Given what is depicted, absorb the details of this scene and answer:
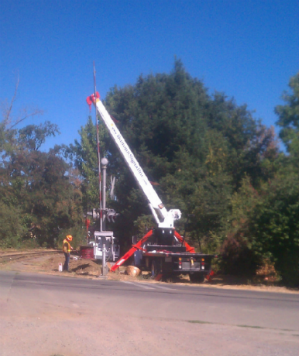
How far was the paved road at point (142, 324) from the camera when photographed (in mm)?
6543

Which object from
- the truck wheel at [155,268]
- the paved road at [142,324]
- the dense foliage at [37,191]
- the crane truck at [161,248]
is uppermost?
the dense foliage at [37,191]

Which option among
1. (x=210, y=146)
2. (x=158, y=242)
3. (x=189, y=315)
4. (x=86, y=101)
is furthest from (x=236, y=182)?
(x=189, y=315)

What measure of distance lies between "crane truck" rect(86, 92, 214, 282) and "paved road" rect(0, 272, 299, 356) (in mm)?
5024

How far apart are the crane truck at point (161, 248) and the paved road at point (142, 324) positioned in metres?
5.02

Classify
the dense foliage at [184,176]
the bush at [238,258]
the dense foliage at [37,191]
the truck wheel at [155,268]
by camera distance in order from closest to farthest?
the dense foliage at [184,176] → the bush at [238,258] → the truck wheel at [155,268] → the dense foliage at [37,191]

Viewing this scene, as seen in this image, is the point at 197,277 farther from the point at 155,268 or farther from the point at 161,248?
the point at 161,248

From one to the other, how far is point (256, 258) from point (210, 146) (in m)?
12.6

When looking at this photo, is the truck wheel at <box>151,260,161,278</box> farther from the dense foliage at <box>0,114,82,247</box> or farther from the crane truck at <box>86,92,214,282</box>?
the dense foliage at <box>0,114,82,247</box>

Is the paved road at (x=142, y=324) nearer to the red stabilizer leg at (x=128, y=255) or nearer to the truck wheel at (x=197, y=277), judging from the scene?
the truck wheel at (x=197, y=277)

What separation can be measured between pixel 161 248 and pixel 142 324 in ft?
38.2

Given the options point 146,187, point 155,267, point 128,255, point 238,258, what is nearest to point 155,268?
point 155,267

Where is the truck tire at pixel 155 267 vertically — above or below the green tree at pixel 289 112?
below

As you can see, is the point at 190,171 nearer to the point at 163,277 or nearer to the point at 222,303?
the point at 163,277

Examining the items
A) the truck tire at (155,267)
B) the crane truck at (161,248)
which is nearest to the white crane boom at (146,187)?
the crane truck at (161,248)
